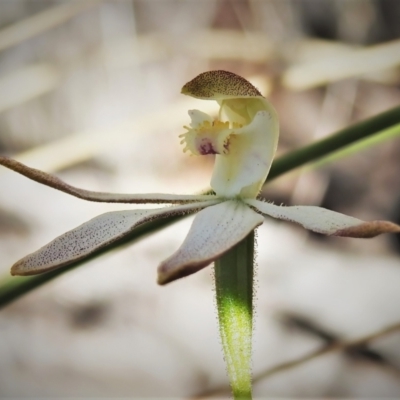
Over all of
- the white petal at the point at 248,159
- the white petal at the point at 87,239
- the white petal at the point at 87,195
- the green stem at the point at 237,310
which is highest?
the white petal at the point at 248,159

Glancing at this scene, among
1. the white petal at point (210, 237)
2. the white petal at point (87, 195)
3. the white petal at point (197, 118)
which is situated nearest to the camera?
the white petal at point (210, 237)

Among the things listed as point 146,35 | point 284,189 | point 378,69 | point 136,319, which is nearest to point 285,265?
point 284,189

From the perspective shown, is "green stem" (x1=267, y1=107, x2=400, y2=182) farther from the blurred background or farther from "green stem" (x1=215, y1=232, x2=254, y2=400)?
the blurred background

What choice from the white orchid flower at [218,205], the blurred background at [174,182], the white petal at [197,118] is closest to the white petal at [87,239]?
the white orchid flower at [218,205]

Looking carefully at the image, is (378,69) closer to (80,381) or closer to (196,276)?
(196,276)

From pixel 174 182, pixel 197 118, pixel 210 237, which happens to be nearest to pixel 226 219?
pixel 210 237

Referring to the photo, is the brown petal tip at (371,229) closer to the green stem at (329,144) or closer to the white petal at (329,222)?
the white petal at (329,222)

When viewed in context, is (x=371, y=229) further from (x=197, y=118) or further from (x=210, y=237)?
(x=197, y=118)

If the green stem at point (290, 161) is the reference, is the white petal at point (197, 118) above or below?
above
